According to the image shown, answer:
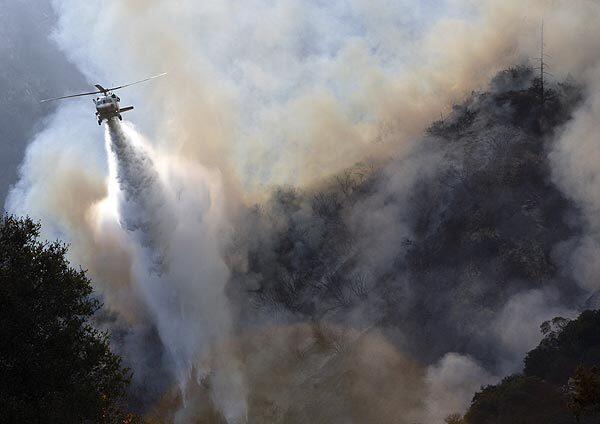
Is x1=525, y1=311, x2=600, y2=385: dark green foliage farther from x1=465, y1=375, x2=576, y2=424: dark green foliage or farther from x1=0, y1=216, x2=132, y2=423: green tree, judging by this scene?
x1=0, y1=216, x2=132, y2=423: green tree

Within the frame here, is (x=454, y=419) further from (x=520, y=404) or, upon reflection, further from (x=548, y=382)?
(x=548, y=382)

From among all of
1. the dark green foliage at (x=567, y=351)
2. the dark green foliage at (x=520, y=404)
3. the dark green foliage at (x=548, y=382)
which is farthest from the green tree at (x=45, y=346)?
the dark green foliage at (x=567, y=351)

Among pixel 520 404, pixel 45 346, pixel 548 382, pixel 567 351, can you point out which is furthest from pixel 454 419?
pixel 45 346

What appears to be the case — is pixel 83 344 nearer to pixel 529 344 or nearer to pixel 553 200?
pixel 529 344

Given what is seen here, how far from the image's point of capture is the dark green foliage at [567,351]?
5328 centimetres

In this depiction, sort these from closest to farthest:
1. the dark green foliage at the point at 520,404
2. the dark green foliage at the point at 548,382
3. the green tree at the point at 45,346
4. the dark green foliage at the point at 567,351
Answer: the green tree at the point at 45,346
the dark green foliage at the point at 520,404
the dark green foliage at the point at 548,382
the dark green foliage at the point at 567,351

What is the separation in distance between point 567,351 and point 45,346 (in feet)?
149

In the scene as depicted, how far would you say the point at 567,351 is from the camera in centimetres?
5462

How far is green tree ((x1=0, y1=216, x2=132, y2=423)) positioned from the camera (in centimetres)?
2295

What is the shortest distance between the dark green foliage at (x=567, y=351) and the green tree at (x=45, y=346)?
40.1 metres

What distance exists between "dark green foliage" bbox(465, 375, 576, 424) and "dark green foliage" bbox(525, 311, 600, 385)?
3.16 meters

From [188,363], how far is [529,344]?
A: 124ft

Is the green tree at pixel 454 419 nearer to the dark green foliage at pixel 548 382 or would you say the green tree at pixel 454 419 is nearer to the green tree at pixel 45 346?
the dark green foliage at pixel 548 382

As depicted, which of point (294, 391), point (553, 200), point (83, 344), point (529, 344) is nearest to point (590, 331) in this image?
Result: point (529, 344)
